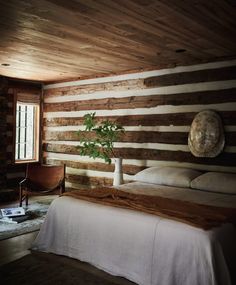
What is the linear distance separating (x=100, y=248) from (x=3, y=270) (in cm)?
104

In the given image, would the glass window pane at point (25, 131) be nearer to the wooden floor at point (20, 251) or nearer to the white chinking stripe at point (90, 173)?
the white chinking stripe at point (90, 173)

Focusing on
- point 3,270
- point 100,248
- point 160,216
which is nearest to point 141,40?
point 160,216

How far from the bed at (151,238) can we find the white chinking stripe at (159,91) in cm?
137

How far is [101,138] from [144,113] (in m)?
1.05

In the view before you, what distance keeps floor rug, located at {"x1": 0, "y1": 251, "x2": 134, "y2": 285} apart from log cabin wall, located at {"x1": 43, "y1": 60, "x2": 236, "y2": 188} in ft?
8.01

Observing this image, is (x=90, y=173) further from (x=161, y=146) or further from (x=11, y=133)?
(x=11, y=133)

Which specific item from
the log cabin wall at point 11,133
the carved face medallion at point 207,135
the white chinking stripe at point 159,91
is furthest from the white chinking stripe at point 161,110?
the log cabin wall at point 11,133

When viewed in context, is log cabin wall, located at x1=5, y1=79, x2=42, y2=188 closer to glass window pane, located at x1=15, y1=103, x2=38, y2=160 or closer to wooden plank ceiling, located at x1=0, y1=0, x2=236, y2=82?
glass window pane, located at x1=15, y1=103, x2=38, y2=160

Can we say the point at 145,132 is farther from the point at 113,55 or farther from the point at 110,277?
the point at 110,277

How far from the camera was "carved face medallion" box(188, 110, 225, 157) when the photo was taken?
4707mm

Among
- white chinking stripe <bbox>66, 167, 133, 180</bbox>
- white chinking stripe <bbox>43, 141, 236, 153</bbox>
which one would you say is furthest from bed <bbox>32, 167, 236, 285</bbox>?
white chinking stripe <bbox>66, 167, 133, 180</bbox>

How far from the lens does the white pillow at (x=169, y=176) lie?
4434 millimetres

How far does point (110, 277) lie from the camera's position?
3223mm

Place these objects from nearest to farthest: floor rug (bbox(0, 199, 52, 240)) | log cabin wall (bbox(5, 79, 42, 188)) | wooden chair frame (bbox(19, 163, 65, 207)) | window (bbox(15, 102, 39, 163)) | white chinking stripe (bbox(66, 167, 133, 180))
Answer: floor rug (bbox(0, 199, 52, 240)) → wooden chair frame (bbox(19, 163, 65, 207)) → white chinking stripe (bbox(66, 167, 133, 180)) → log cabin wall (bbox(5, 79, 42, 188)) → window (bbox(15, 102, 39, 163))
